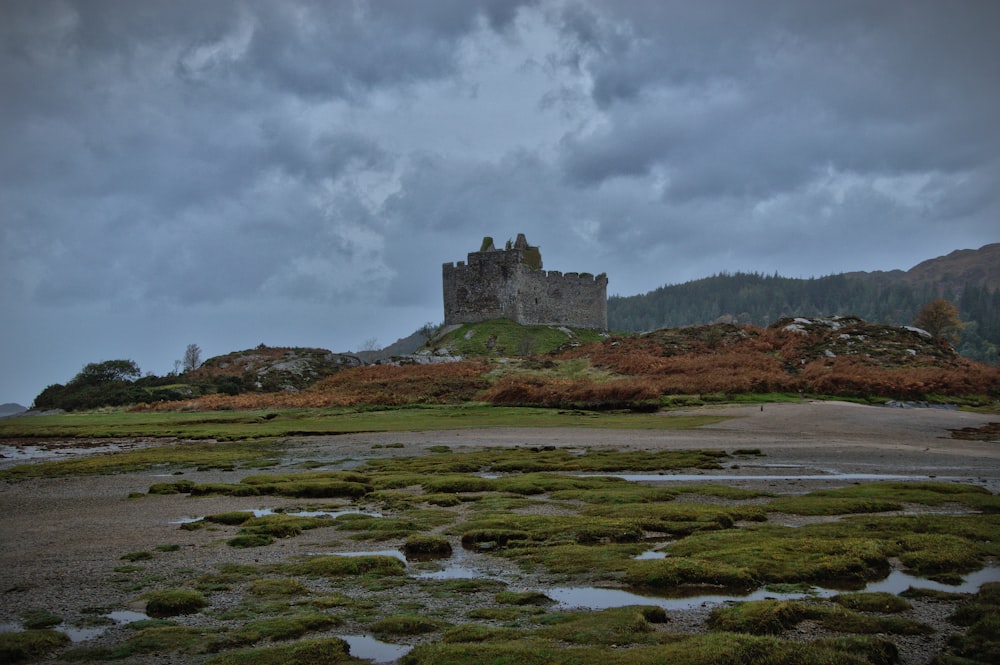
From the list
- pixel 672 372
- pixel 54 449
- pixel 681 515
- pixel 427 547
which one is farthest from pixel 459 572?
pixel 672 372

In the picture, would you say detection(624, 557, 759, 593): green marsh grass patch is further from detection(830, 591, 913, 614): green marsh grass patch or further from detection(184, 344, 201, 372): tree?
detection(184, 344, 201, 372): tree

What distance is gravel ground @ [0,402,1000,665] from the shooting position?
12.0 m

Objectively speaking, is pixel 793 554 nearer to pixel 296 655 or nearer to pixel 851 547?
pixel 851 547

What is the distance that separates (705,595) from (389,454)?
75.8ft

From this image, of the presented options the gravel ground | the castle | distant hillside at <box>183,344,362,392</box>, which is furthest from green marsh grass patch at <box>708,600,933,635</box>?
the castle

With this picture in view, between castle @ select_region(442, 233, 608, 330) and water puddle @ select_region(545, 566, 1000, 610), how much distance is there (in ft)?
256

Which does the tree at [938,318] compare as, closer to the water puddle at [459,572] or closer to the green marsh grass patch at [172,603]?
the water puddle at [459,572]

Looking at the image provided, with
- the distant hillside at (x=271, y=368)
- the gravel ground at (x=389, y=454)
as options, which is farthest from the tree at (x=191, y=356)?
the gravel ground at (x=389, y=454)

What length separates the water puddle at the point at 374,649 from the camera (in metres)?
9.32

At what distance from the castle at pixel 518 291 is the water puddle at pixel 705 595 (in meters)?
78.1

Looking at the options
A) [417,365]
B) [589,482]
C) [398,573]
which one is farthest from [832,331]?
[398,573]

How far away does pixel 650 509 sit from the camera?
17.9 meters

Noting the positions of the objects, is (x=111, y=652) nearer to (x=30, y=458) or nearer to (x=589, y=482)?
(x=589, y=482)

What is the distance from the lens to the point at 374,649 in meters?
9.59
